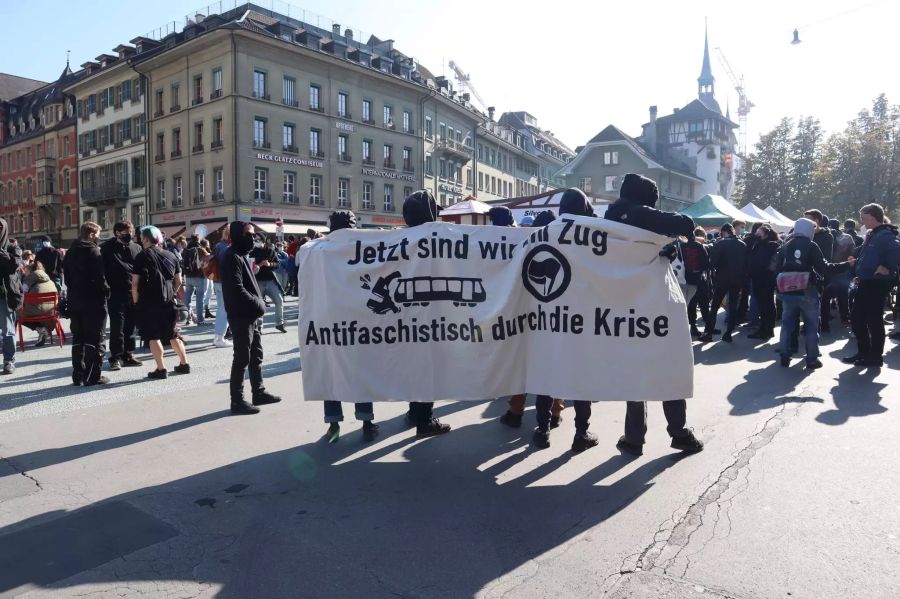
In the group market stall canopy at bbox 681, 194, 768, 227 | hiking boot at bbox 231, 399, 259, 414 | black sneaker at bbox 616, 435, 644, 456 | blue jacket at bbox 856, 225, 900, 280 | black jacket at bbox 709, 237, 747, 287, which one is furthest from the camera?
market stall canopy at bbox 681, 194, 768, 227

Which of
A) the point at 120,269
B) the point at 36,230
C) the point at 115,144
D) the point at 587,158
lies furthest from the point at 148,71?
the point at 120,269

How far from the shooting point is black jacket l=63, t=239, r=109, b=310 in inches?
308

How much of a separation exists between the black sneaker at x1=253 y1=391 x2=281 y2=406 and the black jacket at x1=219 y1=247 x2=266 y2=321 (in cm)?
77

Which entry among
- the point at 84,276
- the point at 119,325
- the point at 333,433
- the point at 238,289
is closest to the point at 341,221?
the point at 238,289

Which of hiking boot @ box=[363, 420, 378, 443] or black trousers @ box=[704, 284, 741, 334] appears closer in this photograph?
hiking boot @ box=[363, 420, 378, 443]

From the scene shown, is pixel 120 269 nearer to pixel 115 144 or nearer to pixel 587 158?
pixel 115 144

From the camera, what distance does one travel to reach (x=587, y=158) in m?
61.3

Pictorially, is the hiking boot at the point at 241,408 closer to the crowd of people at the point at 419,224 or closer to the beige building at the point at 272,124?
the crowd of people at the point at 419,224

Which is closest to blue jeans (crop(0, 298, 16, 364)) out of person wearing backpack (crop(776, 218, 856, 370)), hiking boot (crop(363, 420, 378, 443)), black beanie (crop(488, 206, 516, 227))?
hiking boot (crop(363, 420, 378, 443))

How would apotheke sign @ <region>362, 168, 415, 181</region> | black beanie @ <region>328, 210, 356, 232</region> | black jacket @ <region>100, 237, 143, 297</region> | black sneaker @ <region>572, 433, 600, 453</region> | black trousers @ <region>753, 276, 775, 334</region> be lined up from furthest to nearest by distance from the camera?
apotheke sign @ <region>362, 168, 415, 181</region> < black trousers @ <region>753, 276, 775, 334</region> < black jacket @ <region>100, 237, 143, 297</region> < black beanie @ <region>328, 210, 356, 232</region> < black sneaker @ <region>572, 433, 600, 453</region>

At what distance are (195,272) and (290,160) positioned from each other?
102ft

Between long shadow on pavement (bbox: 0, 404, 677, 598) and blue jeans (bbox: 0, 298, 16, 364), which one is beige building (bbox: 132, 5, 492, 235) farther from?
long shadow on pavement (bbox: 0, 404, 677, 598)

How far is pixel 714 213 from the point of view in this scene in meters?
21.5

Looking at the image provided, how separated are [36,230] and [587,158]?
48.4 meters
